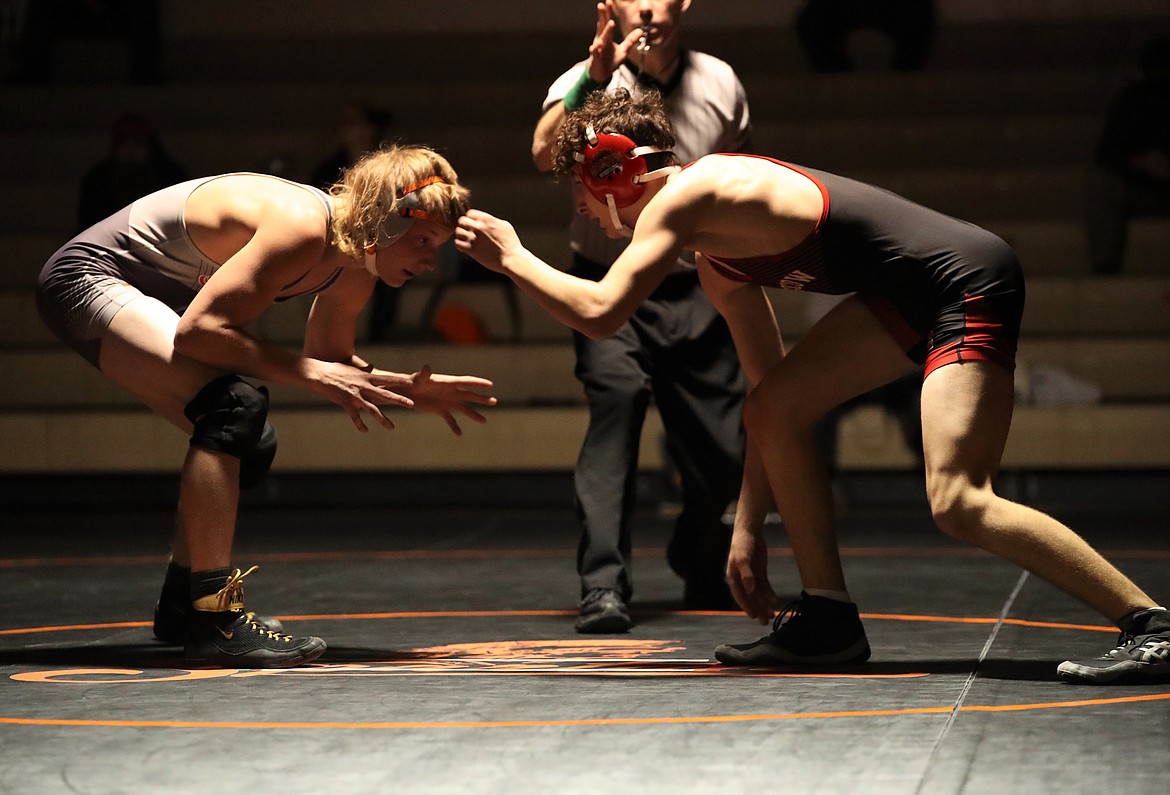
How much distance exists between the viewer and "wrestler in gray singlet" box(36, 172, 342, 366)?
10.2ft

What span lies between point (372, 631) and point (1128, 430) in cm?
396

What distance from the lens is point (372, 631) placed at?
3389mm

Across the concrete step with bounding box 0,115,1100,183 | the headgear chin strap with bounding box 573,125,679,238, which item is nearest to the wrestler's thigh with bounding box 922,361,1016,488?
the headgear chin strap with bounding box 573,125,679,238

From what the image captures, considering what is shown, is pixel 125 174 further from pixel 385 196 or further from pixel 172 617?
pixel 385 196

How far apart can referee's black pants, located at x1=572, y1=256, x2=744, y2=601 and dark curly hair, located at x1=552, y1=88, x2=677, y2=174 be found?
2.24ft

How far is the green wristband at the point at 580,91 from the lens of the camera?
11.6 ft

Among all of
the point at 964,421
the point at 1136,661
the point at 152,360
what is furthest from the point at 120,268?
the point at 1136,661

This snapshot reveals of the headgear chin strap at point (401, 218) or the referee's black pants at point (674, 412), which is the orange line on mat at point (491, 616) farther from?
the headgear chin strap at point (401, 218)

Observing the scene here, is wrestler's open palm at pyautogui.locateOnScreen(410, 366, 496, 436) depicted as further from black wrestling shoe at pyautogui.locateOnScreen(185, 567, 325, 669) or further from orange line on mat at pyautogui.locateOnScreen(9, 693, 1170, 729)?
orange line on mat at pyautogui.locateOnScreen(9, 693, 1170, 729)

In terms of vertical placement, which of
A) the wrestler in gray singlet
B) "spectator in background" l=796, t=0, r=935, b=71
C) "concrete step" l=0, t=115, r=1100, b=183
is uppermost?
"spectator in background" l=796, t=0, r=935, b=71

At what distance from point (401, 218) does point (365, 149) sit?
4.19 m

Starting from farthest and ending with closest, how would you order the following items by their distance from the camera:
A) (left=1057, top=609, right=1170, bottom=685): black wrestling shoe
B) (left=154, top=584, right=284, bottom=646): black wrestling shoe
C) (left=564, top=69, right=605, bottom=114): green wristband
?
(left=564, top=69, right=605, bottom=114): green wristband
(left=154, top=584, right=284, bottom=646): black wrestling shoe
(left=1057, top=609, right=1170, bottom=685): black wrestling shoe

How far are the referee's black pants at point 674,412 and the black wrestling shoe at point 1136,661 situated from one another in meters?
1.13

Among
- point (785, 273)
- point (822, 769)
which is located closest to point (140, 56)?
point (785, 273)
